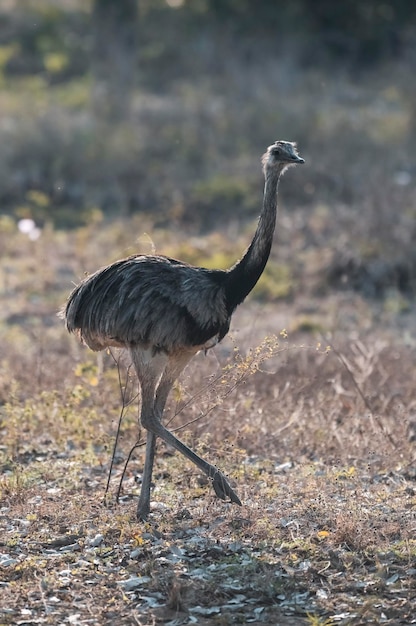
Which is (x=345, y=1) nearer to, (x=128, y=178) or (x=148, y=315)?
(x=128, y=178)

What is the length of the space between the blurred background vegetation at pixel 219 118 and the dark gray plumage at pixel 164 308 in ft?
18.5

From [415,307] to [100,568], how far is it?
6383 mm

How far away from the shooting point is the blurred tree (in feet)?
63.8

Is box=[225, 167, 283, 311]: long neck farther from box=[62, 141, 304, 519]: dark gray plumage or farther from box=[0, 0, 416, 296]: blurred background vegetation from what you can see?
box=[0, 0, 416, 296]: blurred background vegetation

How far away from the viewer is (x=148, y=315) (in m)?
5.84

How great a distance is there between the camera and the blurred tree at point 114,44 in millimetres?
19453

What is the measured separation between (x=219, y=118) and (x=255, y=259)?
39.8 feet

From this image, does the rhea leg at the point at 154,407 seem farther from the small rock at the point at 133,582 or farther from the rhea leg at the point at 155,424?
the small rock at the point at 133,582

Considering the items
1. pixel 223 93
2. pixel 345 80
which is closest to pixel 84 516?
pixel 223 93

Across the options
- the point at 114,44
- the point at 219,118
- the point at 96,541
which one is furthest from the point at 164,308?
the point at 114,44

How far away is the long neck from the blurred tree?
43.7ft

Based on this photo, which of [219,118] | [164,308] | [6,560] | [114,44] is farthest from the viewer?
[114,44]

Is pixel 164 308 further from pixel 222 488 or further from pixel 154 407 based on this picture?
pixel 222 488

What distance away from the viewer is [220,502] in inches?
232
